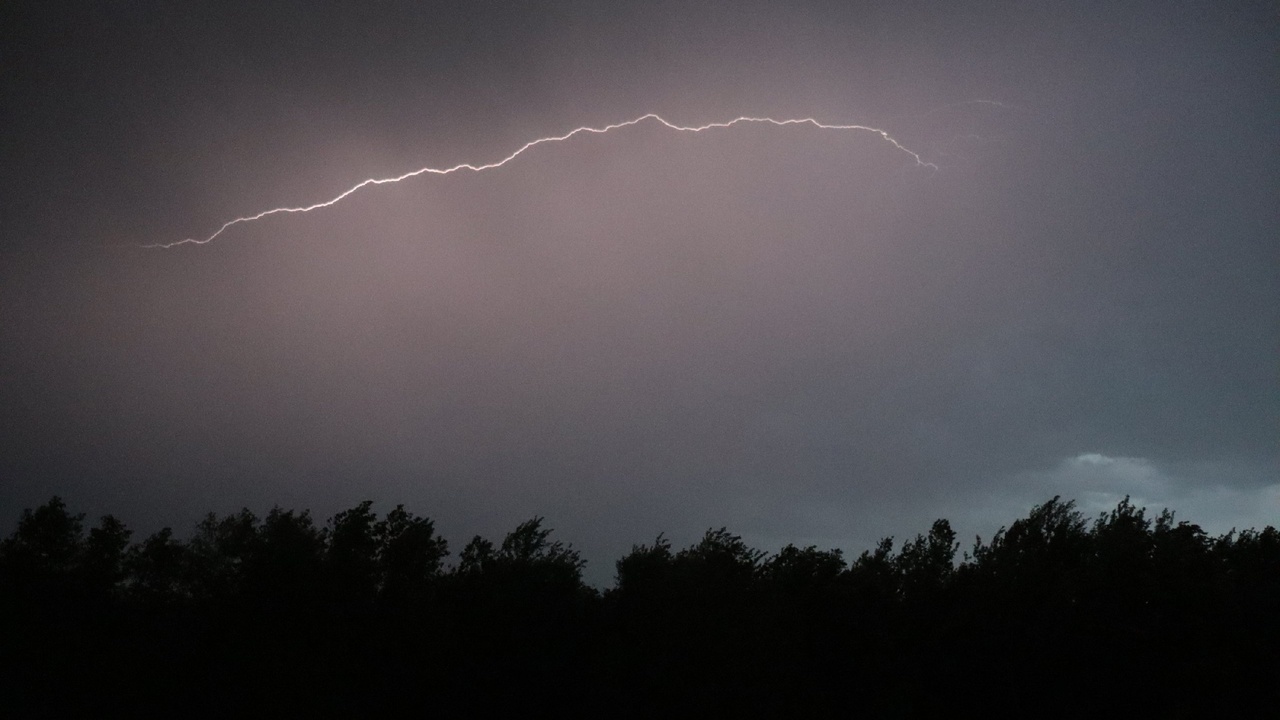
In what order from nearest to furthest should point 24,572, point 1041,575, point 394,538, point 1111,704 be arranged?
point 1111,704
point 1041,575
point 394,538
point 24,572

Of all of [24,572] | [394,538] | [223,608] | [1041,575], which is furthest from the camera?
[24,572]

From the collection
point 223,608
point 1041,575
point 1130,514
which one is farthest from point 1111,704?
point 223,608

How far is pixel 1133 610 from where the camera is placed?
A: 78.5 ft

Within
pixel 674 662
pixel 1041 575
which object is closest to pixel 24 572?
pixel 674 662

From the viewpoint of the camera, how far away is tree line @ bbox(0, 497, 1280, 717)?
70.3 ft

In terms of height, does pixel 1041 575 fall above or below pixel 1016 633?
above

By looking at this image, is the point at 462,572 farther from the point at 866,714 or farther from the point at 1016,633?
the point at 1016,633

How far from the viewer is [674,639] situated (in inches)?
955

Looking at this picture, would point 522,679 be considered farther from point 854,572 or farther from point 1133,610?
point 1133,610

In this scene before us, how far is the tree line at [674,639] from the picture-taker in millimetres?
21438

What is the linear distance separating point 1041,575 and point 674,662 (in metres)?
13.7

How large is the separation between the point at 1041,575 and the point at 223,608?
91.9ft

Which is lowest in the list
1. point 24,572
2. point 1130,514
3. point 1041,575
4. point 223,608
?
point 24,572

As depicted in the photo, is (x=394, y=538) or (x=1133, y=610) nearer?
(x=1133, y=610)
